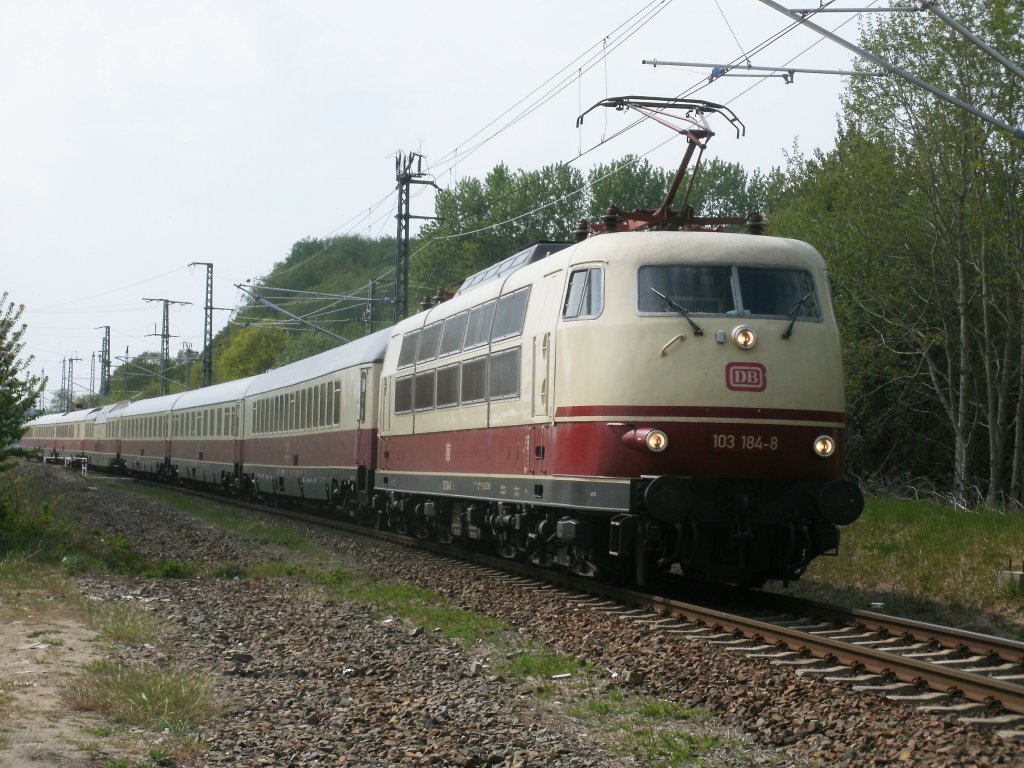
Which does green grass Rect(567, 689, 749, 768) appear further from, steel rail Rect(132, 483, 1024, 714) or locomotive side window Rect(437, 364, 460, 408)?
locomotive side window Rect(437, 364, 460, 408)

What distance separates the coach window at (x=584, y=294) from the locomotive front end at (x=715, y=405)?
122 mm

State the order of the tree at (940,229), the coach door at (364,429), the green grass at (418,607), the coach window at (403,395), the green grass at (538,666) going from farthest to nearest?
the tree at (940,229)
the coach door at (364,429)
the coach window at (403,395)
the green grass at (418,607)
the green grass at (538,666)

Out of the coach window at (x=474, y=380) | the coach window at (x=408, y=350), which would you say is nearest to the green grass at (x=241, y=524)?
the coach window at (x=408, y=350)

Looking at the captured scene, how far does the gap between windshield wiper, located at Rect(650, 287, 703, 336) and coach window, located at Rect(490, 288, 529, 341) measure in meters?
2.17

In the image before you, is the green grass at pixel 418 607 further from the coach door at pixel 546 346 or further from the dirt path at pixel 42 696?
the dirt path at pixel 42 696

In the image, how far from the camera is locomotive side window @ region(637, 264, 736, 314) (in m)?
11.7

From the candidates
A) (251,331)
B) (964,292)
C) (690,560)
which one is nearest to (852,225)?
(964,292)

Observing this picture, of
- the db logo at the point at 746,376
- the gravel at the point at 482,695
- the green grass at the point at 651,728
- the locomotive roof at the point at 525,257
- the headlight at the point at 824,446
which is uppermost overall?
the locomotive roof at the point at 525,257

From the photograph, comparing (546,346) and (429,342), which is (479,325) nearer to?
(429,342)

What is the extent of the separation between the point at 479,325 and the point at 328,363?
1178cm

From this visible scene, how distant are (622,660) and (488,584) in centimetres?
534

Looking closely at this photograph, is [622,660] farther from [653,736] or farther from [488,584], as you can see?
[488,584]

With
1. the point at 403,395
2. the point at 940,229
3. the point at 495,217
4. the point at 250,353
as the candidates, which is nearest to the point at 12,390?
the point at 403,395

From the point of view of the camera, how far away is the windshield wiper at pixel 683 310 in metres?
11.4
